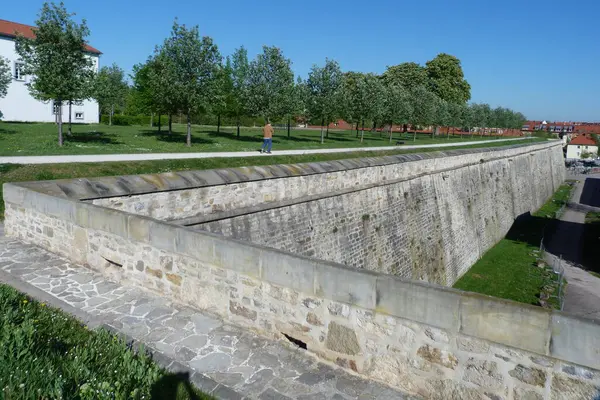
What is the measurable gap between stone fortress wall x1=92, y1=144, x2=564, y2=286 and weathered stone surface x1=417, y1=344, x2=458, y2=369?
2.50 m

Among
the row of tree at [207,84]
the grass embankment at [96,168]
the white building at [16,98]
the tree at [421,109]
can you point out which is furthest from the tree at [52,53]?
the tree at [421,109]

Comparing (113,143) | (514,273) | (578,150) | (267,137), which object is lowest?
(514,273)

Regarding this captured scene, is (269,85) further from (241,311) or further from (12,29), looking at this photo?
(12,29)

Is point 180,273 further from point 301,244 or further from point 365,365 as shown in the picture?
point 301,244

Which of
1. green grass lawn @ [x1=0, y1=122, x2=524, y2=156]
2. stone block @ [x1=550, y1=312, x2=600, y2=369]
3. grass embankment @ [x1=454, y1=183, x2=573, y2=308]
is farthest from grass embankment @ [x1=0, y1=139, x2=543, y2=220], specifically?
grass embankment @ [x1=454, y1=183, x2=573, y2=308]

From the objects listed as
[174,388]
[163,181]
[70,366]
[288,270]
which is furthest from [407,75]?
[70,366]

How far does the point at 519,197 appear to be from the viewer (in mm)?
34250

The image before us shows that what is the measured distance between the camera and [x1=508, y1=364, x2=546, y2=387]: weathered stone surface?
3.58 metres

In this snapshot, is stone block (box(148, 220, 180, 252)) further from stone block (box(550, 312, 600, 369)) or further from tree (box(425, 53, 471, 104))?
tree (box(425, 53, 471, 104))

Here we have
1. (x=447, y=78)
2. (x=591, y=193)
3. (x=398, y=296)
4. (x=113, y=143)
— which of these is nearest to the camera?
(x=398, y=296)

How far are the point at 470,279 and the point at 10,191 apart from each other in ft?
59.2

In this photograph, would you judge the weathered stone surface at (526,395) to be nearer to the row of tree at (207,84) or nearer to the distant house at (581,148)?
the row of tree at (207,84)

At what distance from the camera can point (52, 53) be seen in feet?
56.0

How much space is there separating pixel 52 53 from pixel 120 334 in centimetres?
1614
